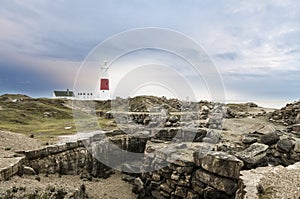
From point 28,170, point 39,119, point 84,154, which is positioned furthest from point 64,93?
point 28,170

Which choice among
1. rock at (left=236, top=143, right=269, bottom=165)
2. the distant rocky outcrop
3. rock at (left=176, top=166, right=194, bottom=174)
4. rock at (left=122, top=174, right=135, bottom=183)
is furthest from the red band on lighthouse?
the distant rocky outcrop

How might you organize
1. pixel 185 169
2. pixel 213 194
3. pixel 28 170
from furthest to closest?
pixel 185 169 → pixel 28 170 → pixel 213 194

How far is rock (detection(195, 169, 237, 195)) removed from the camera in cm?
1780

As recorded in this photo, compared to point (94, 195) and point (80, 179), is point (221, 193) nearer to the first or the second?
point (94, 195)

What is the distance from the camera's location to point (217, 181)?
1859cm

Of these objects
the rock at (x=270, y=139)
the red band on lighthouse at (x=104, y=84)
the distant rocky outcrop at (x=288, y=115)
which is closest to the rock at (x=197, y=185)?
the rock at (x=270, y=139)

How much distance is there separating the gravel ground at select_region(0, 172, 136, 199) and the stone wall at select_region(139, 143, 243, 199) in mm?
2409

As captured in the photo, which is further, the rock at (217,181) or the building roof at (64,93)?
the building roof at (64,93)

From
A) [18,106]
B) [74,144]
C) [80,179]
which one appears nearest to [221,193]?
[80,179]

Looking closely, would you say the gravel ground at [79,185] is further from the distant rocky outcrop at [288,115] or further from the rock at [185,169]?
the distant rocky outcrop at [288,115]

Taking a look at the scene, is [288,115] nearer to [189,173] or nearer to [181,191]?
[189,173]

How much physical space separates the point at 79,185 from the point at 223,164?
565 inches

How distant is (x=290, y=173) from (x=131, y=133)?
23.6m

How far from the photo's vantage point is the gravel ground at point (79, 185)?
1859 centimetres
